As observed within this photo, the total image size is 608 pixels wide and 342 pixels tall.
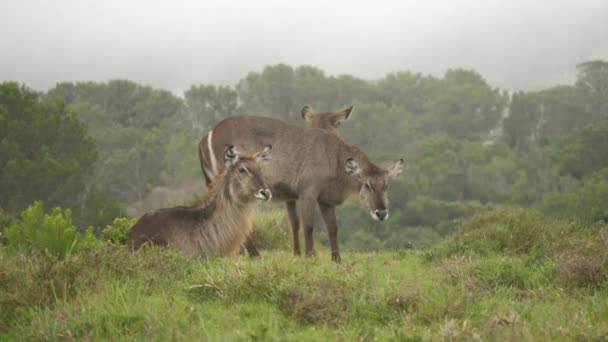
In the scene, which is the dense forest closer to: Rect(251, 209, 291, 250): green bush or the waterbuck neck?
Rect(251, 209, 291, 250): green bush

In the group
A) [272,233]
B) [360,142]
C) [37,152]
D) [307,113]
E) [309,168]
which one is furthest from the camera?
[360,142]

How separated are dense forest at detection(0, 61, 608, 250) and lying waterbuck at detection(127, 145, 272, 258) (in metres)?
24.3

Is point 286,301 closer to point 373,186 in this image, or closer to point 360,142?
point 373,186

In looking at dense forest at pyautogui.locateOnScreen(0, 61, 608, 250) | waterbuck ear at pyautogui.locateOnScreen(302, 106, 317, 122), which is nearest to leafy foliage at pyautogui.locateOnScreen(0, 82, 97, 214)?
dense forest at pyautogui.locateOnScreen(0, 61, 608, 250)

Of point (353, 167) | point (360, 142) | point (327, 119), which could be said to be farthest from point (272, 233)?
point (360, 142)

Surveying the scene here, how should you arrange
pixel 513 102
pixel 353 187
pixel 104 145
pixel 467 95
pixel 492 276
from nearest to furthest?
1. pixel 492 276
2. pixel 353 187
3. pixel 104 145
4. pixel 513 102
5. pixel 467 95

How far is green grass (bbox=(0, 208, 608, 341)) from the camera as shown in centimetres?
458

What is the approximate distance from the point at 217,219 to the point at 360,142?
61518mm

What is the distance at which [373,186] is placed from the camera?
31.5 feet

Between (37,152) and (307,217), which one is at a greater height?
(307,217)

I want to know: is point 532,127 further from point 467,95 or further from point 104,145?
point 104,145

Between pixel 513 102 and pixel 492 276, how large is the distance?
227ft

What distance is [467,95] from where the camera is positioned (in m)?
81.7

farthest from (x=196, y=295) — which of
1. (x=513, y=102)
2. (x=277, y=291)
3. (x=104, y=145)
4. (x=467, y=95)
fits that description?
(x=467, y=95)
